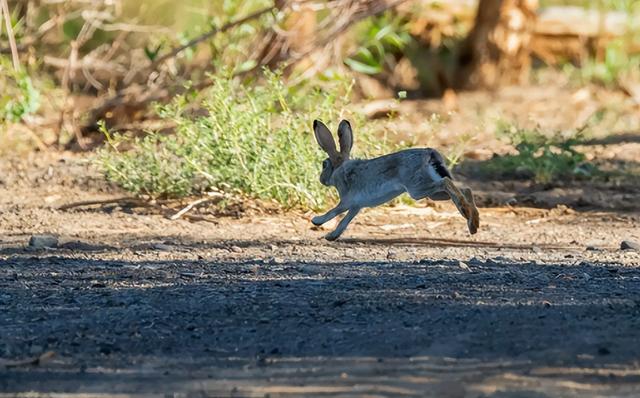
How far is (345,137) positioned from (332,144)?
0.40 feet

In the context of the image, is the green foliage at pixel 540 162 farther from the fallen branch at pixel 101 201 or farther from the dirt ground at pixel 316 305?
the fallen branch at pixel 101 201

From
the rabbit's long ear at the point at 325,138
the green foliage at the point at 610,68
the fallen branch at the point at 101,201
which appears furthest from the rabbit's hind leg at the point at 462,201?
the green foliage at the point at 610,68

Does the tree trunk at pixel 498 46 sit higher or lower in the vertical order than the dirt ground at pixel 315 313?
lower

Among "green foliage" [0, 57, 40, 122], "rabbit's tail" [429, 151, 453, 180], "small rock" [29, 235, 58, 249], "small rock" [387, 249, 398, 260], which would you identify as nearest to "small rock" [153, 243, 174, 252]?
"small rock" [29, 235, 58, 249]

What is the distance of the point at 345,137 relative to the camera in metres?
6.79

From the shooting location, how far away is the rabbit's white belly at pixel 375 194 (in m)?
6.50

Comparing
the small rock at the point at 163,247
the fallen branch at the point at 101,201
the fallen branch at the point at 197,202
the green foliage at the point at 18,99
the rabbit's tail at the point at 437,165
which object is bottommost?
the fallen branch at the point at 101,201

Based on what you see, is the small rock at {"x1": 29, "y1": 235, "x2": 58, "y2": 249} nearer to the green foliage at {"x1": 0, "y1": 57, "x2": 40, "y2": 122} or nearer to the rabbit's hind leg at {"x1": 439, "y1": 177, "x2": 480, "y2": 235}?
the rabbit's hind leg at {"x1": 439, "y1": 177, "x2": 480, "y2": 235}

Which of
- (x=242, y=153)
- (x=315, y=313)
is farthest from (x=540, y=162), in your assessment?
(x=315, y=313)

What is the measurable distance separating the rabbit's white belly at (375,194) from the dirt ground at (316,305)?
11.1 inches

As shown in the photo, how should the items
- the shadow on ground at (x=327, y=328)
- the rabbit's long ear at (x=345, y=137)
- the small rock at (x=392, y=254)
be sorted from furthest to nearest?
the rabbit's long ear at (x=345, y=137)
the small rock at (x=392, y=254)
the shadow on ground at (x=327, y=328)

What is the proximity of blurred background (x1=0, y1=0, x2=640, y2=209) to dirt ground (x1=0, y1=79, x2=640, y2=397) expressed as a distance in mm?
481

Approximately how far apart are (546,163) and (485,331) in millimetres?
4889

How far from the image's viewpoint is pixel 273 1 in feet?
33.6
